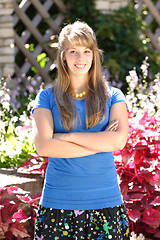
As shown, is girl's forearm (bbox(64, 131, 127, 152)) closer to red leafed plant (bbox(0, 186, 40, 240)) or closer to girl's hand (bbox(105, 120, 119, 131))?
girl's hand (bbox(105, 120, 119, 131))

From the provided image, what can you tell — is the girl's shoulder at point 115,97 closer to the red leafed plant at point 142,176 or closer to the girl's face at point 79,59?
the girl's face at point 79,59

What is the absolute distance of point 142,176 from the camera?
8.73 feet

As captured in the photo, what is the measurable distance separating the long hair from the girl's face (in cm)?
2

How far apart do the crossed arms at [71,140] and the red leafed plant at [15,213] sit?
65 cm

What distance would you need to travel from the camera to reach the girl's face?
6.19 feet

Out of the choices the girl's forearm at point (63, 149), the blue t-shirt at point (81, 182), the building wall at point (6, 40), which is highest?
the building wall at point (6, 40)

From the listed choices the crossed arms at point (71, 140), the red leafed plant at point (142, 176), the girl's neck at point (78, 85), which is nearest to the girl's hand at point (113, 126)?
the crossed arms at point (71, 140)

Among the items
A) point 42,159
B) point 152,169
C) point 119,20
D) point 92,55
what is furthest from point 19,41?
point 92,55

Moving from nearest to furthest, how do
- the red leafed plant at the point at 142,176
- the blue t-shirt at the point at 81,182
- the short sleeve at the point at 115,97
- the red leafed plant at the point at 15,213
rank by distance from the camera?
the blue t-shirt at the point at 81,182 < the short sleeve at the point at 115,97 < the red leafed plant at the point at 15,213 < the red leafed plant at the point at 142,176

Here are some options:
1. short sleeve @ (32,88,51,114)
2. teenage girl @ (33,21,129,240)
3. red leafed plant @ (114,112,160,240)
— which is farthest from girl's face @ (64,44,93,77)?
red leafed plant @ (114,112,160,240)

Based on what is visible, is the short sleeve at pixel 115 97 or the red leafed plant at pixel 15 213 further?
the red leafed plant at pixel 15 213

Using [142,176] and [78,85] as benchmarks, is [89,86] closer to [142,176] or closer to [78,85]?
[78,85]

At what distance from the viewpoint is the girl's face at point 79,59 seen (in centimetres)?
189

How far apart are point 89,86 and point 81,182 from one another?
18.0 inches
